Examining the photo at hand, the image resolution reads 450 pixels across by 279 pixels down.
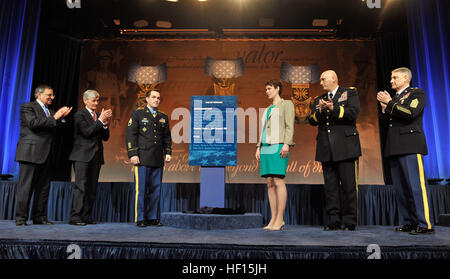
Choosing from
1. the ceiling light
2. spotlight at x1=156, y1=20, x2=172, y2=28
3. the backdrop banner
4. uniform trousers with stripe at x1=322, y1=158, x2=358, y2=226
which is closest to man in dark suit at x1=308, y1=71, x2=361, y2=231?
uniform trousers with stripe at x1=322, y1=158, x2=358, y2=226

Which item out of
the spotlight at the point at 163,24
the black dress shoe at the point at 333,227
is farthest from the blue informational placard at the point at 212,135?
the spotlight at the point at 163,24

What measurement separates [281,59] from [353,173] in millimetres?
3927

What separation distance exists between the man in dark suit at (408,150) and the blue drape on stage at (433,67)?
242 cm

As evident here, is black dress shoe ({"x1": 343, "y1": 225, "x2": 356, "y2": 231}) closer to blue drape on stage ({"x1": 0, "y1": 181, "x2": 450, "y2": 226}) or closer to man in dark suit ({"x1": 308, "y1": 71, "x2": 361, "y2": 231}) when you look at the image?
man in dark suit ({"x1": 308, "y1": 71, "x2": 361, "y2": 231})

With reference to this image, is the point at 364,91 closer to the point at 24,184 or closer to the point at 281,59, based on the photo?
the point at 281,59

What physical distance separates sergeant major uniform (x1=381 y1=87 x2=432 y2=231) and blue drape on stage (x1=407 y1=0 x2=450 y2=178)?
244 centimetres

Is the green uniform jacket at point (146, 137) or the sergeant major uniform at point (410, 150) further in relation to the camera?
the green uniform jacket at point (146, 137)

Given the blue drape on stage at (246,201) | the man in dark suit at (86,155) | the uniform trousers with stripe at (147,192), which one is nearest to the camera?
the uniform trousers with stripe at (147,192)

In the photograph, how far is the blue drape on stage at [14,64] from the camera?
5.11 meters

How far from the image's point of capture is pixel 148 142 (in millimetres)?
3623

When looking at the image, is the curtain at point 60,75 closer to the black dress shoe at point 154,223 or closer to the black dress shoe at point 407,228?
the black dress shoe at point 154,223

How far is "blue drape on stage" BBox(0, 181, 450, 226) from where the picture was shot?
450 cm

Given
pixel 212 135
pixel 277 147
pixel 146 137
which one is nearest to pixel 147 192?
pixel 146 137

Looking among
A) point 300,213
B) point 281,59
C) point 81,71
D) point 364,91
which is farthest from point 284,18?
point 81,71
